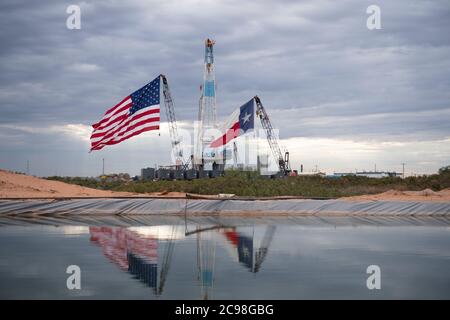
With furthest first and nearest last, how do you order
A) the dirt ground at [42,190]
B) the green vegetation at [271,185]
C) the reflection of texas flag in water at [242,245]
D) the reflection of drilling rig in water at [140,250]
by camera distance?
1. the green vegetation at [271,185]
2. the dirt ground at [42,190]
3. the reflection of texas flag in water at [242,245]
4. the reflection of drilling rig in water at [140,250]

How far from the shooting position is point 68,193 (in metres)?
38.9

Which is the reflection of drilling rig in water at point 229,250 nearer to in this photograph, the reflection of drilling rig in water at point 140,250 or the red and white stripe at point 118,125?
the reflection of drilling rig in water at point 140,250

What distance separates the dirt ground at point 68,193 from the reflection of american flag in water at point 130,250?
1273 centimetres

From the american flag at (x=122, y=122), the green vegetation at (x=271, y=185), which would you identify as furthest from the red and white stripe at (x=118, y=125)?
the green vegetation at (x=271, y=185)

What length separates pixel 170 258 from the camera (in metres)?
14.2

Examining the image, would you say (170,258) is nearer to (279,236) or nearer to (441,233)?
(279,236)

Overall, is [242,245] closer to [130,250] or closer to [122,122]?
[130,250]

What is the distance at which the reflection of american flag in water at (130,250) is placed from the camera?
41.1ft

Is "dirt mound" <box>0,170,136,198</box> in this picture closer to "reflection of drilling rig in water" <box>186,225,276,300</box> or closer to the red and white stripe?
the red and white stripe

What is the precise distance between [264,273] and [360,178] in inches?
1960

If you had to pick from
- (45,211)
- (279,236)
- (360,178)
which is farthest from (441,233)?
(360,178)

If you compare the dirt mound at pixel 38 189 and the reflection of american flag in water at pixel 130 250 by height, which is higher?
the dirt mound at pixel 38 189
